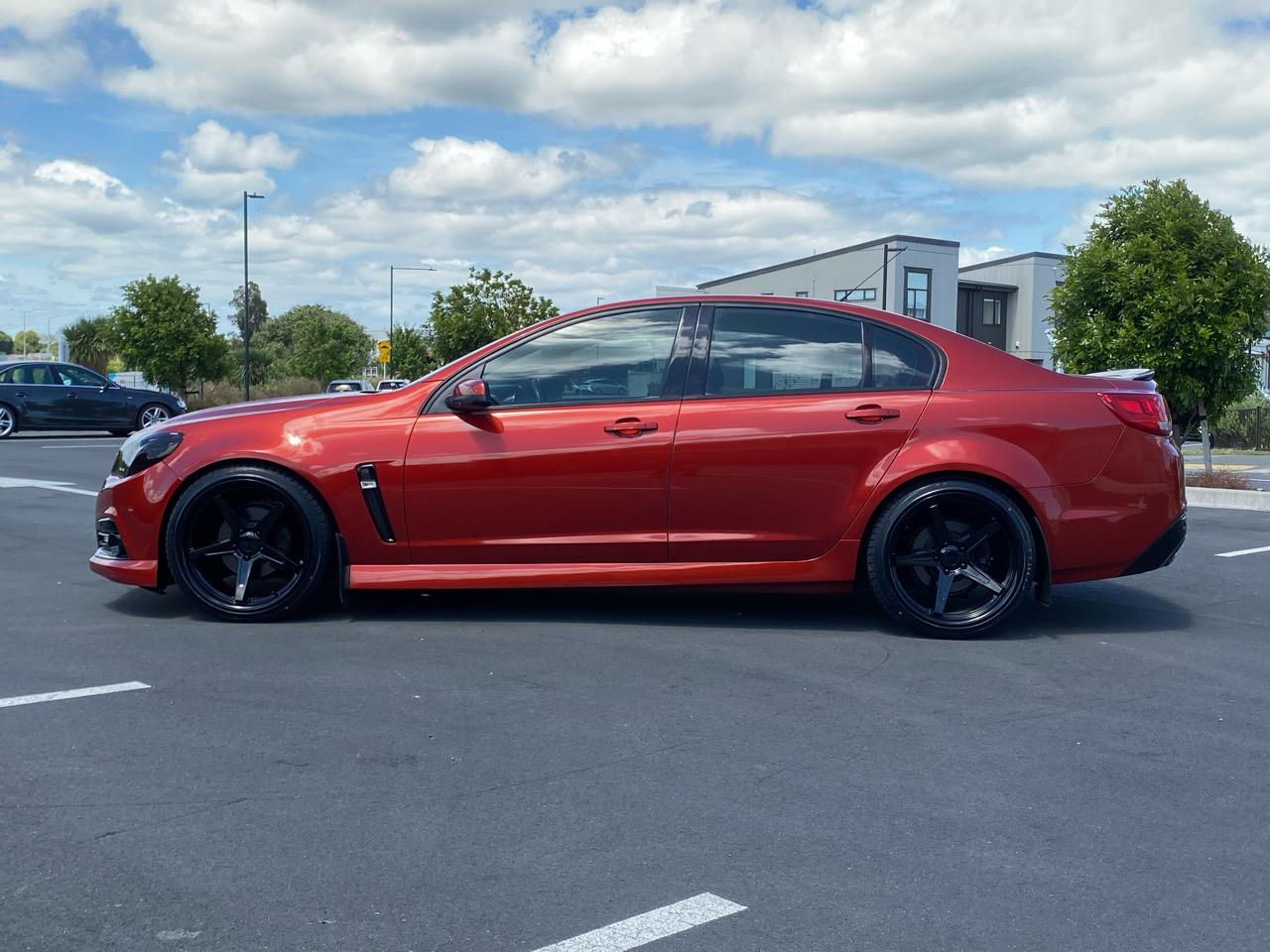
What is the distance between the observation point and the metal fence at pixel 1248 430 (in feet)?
135

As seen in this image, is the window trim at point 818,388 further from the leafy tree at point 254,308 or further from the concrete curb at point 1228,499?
the leafy tree at point 254,308

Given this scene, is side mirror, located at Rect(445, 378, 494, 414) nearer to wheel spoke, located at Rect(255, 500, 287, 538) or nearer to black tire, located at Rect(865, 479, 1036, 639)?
wheel spoke, located at Rect(255, 500, 287, 538)

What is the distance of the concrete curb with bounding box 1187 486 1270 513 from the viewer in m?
13.1

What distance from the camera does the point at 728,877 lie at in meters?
3.19

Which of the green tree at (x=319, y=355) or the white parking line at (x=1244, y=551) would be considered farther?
the green tree at (x=319, y=355)

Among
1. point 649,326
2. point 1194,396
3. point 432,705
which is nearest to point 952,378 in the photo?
point 649,326

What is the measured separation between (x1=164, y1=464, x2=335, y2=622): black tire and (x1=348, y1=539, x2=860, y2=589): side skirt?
31 centimetres

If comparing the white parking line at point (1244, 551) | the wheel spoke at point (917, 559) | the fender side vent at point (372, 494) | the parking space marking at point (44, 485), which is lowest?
the parking space marking at point (44, 485)

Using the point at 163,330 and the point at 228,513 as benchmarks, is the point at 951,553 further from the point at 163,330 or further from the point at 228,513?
the point at 163,330

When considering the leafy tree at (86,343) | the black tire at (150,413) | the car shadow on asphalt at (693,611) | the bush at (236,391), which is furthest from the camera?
the leafy tree at (86,343)

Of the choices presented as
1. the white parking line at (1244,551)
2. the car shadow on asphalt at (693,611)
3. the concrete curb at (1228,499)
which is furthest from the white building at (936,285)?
the car shadow on asphalt at (693,611)

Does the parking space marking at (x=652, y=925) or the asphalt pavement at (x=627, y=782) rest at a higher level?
the asphalt pavement at (x=627, y=782)

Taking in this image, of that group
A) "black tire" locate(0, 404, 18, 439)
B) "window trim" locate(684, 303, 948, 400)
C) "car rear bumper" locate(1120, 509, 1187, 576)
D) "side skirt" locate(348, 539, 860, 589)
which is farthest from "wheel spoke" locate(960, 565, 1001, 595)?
"black tire" locate(0, 404, 18, 439)

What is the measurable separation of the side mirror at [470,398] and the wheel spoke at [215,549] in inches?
48.3
